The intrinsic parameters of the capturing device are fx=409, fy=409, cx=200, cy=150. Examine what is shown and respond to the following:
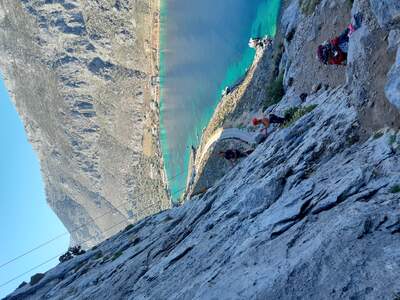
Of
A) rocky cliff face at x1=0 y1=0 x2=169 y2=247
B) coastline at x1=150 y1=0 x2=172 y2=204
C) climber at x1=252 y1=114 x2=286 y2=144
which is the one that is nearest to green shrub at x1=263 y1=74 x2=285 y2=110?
climber at x1=252 y1=114 x2=286 y2=144

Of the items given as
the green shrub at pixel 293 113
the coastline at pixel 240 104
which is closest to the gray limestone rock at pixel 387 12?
the green shrub at pixel 293 113

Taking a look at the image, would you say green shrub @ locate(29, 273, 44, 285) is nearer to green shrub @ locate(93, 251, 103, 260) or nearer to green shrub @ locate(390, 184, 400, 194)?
green shrub @ locate(93, 251, 103, 260)

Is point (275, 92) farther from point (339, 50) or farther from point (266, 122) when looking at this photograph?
point (339, 50)

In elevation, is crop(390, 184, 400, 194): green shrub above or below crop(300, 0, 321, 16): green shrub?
below

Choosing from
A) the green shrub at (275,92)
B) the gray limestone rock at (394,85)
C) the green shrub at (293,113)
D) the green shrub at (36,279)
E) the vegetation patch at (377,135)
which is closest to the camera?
the gray limestone rock at (394,85)

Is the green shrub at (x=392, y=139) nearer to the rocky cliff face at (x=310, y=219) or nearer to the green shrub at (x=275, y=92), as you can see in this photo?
the rocky cliff face at (x=310, y=219)

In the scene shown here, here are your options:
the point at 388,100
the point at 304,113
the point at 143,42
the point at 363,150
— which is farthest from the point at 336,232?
the point at 143,42
